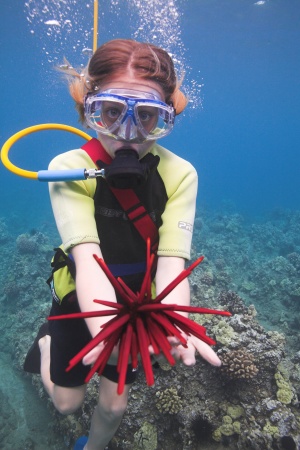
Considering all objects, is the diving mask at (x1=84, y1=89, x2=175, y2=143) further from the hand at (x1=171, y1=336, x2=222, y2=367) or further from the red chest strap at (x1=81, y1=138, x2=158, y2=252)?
the hand at (x1=171, y1=336, x2=222, y2=367)

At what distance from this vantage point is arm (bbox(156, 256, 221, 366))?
163 cm

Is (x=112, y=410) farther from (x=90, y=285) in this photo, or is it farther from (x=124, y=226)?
(x=124, y=226)

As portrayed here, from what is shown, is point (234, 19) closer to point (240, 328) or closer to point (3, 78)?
point (240, 328)

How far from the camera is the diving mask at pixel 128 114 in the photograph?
2285 millimetres

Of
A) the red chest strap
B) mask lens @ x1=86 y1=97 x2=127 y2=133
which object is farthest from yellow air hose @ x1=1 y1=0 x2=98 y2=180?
mask lens @ x1=86 y1=97 x2=127 y2=133

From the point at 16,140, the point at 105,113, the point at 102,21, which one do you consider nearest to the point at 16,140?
the point at 16,140

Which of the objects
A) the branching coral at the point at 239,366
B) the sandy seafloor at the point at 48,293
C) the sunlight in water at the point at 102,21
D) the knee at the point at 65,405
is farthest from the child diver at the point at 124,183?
the sunlight in water at the point at 102,21

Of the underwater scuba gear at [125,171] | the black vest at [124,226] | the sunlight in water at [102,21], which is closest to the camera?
the underwater scuba gear at [125,171]

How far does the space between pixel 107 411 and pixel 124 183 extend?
8.24 feet

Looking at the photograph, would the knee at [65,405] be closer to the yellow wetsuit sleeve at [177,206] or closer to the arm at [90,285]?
the arm at [90,285]

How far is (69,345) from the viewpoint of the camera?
10.4 ft

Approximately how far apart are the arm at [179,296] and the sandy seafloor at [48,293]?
3329 millimetres

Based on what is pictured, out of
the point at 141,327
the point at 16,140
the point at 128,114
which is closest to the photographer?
the point at 141,327

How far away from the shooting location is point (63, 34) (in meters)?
25.2
